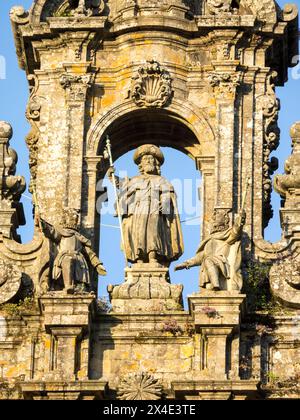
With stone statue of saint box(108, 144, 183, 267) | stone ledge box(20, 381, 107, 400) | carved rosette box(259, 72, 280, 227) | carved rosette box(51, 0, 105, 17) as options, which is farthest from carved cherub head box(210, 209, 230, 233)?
carved rosette box(51, 0, 105, 17)

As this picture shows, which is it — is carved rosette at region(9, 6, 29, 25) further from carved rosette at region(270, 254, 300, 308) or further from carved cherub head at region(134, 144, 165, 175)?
carved rosette at region(270, 254, 300, 308)

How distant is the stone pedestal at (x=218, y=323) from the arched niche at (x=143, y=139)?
2.68 meters

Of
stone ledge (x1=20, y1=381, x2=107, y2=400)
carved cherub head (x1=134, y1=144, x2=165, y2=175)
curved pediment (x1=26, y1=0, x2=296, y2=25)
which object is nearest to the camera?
stone ledge (x1=20, y1=381, x2=107, y2=400)

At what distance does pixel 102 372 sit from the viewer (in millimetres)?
64875

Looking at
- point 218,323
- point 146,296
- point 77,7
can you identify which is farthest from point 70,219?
point 77,7

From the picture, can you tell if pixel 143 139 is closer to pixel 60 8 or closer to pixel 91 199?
pixel 91 199

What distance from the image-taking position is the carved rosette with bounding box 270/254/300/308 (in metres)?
65.5

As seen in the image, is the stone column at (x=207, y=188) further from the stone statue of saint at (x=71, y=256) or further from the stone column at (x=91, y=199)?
the stone statue of saint at (x=71, y=256)

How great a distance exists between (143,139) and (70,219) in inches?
137

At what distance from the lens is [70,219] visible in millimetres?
66250

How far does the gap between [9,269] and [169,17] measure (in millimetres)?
6214

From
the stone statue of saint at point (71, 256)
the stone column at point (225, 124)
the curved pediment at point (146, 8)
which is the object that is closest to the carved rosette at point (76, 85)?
the curved pediment at point (146, 8)

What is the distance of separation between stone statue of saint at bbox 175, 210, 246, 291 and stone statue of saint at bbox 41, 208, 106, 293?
1677 millimetres

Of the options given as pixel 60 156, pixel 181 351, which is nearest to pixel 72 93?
pixel 60 156
